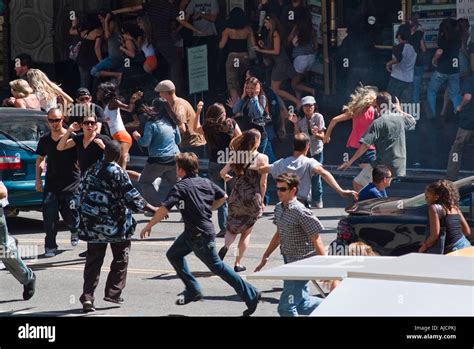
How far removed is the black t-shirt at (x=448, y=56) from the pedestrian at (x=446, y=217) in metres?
10.2

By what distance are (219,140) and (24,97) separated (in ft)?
15.4

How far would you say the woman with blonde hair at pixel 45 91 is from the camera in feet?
62.2

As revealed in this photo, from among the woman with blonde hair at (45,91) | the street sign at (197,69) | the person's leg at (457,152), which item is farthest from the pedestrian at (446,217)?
the street sign at (197,69)

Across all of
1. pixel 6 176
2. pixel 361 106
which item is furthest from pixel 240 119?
pixel 6 176

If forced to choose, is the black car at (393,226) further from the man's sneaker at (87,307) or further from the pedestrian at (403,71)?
the pedestrian at (403,71)

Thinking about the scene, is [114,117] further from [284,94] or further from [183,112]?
[284,94]

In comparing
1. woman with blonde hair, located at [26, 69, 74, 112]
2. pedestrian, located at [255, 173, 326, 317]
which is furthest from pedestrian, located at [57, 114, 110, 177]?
woman with blonde hair, located at [26, 69, 74, 112]

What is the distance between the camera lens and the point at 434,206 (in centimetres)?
1139

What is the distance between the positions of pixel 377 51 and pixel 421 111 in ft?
4.76

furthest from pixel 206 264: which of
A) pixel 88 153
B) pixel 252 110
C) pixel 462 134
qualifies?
pixel 462 134

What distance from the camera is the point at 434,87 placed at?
21797mm
